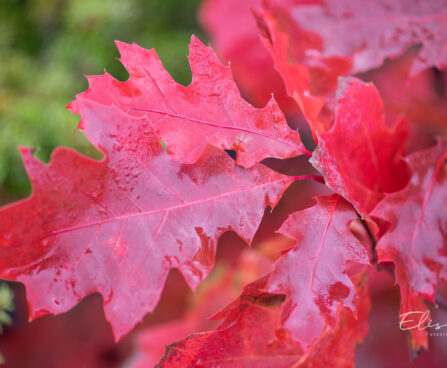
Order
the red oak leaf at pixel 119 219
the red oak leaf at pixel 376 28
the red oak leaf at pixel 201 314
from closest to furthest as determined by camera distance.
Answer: the red oak leaf at pixel 119 219 < the red oak leaf at pixel 376 28 < the red oak leaf at pixel 201 314

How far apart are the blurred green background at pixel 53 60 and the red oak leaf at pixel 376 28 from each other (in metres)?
0.53

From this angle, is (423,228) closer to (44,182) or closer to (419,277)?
(419,277)

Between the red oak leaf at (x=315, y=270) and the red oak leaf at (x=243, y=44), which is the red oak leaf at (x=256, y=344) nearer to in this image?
the red oak leaf at (x=315, y=270)

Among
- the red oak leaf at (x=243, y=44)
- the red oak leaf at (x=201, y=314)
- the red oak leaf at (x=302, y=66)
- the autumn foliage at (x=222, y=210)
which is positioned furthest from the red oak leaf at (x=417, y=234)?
the red oak leaf at (x=243, y=44)

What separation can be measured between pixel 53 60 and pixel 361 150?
0.86 m

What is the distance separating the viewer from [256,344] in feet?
1.44

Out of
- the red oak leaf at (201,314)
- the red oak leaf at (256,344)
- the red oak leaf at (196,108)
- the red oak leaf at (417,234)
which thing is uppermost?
the red oak leaf at (196,108)

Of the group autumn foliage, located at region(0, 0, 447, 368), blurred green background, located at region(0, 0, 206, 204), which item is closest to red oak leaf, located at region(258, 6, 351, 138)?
autumn foliage, located at region(0, 0, 447, 368)

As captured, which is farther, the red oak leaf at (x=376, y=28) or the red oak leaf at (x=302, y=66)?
the red oak leaf at (x=376, y=28)

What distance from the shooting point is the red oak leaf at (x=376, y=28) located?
0.55 metres

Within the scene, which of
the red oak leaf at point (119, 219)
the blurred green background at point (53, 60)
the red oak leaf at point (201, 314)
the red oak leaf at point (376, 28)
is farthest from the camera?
the blurred green background at point (53, 60)

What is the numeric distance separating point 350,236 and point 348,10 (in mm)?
358

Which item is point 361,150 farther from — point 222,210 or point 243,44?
point 243,44

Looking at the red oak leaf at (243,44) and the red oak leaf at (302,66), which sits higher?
the red oak leaf at (302,66)
